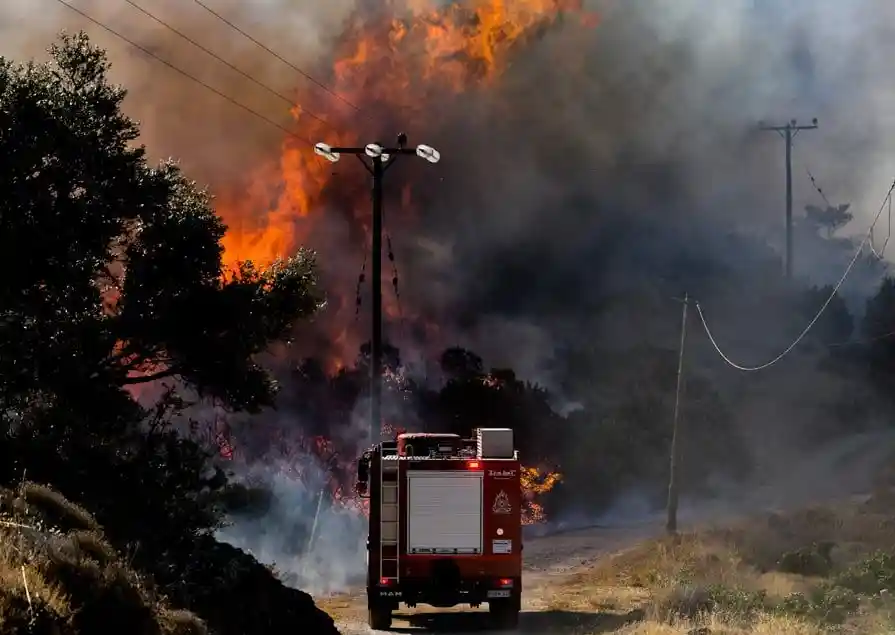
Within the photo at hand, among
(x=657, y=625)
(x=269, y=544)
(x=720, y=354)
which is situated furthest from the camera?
(x=720, y=354)

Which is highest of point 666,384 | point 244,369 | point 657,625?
point 666,384

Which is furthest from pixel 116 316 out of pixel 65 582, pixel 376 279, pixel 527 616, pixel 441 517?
pixel 65 582

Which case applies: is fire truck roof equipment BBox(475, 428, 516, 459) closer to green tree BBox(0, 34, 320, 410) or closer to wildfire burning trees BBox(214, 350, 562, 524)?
green tree BBox(0, 34, 320, 410)

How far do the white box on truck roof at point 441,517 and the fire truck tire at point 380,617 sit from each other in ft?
4.48

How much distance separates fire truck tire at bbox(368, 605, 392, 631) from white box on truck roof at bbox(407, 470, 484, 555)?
1.36m

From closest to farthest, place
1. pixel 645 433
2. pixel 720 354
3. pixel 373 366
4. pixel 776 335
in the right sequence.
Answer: pixel 373 366, pixel 645 433, pixel 720 354, pixel 776 335

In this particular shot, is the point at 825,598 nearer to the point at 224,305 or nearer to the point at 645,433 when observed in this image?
the point at 224,305

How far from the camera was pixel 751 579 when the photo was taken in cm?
2680

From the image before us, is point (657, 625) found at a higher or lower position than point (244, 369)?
lower

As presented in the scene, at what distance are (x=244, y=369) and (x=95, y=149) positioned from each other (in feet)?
17.7

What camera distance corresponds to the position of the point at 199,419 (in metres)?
44.0

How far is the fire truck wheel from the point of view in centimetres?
2083

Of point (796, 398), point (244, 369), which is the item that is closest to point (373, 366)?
point (244, 369)

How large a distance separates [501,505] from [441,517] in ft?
3.93
